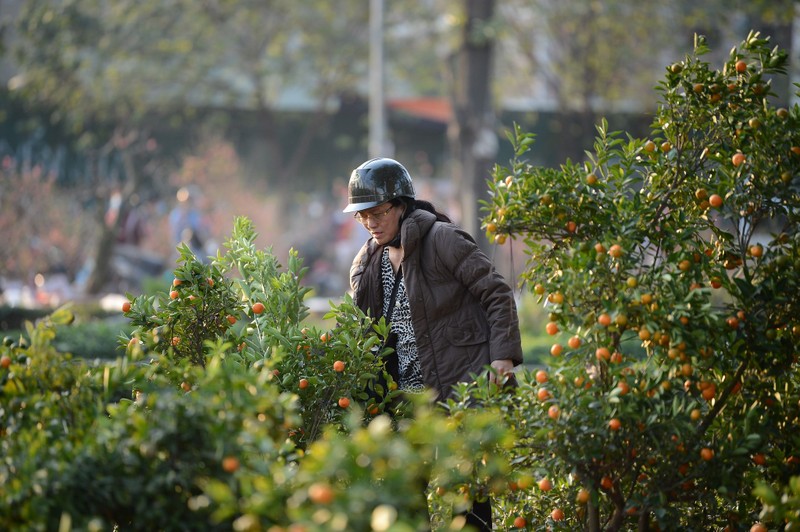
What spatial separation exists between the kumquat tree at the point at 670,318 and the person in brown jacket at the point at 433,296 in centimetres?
35

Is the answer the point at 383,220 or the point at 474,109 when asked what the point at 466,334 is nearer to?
the point at 383,220

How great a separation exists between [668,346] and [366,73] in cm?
2222

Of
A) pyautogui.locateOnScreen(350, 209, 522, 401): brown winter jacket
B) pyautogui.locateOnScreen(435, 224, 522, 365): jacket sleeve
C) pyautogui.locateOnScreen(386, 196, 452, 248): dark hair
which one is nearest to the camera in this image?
pyautogui.locateOnScreen(435, 224, 522, 365): jacket sleeve

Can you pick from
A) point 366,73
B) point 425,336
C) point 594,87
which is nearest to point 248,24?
point 366,73

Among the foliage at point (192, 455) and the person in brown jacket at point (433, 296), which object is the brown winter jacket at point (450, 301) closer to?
the person in brown jacket at point (433, 296)

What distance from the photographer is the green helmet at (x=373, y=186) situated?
4.59m

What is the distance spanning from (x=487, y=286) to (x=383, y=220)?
574mm

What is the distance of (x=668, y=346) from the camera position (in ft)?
12.2

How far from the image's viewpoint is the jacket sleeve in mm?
4348

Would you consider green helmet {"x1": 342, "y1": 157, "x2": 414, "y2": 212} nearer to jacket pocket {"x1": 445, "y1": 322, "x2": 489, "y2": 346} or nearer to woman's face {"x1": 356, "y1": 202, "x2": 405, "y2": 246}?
woman's face {"x1": 356, "y1": 202, "x2": 405, "y2": 246}

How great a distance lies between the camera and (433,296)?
457 centimetres

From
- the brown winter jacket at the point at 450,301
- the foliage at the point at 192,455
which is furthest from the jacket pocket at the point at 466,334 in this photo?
the foliage at the point at 192,455

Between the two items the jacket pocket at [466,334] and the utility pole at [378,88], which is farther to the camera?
the utility pole at [378,88]

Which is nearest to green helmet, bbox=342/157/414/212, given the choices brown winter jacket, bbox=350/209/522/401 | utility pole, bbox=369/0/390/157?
brown winter jacket, bbox=350/209/522/401
